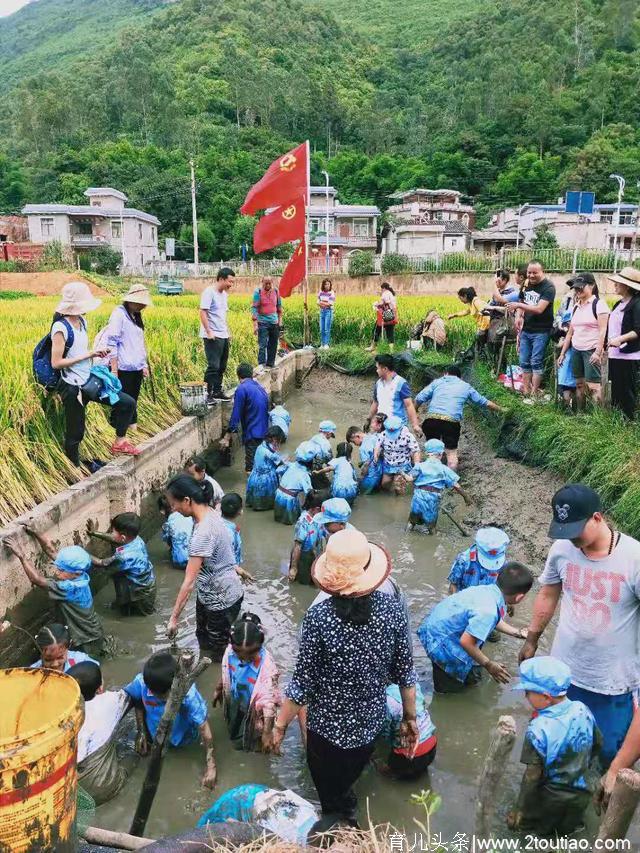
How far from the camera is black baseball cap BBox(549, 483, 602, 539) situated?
9.04 ft

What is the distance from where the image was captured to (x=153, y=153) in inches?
2379

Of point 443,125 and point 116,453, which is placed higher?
point 443,125

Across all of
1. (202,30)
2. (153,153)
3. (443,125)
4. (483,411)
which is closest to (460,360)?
(483,411)

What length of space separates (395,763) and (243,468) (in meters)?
5.89

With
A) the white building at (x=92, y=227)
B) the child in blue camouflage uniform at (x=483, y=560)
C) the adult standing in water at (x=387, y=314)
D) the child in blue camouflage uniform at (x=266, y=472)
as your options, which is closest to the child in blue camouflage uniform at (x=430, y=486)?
the child in blue camouflage uniform at (x=266, y=472)

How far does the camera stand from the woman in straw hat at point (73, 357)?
5.26 meters

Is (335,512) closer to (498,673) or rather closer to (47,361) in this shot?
(498,673)

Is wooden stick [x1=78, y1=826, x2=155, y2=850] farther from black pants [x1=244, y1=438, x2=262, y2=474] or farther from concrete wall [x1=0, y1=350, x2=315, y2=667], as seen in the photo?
black pants [x1=244, y1=438, x2=262, y2=474]

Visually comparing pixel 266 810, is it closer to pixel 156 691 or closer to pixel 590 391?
pixel 156 691

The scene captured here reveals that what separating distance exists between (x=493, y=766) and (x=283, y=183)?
11513 mm

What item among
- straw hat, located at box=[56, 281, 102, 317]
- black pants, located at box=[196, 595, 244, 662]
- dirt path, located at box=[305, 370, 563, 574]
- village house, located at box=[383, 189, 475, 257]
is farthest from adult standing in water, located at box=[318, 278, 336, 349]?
village house, located at box=[383, 189, 475, 257]

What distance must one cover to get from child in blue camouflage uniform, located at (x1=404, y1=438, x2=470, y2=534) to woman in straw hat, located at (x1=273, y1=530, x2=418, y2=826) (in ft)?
12.5

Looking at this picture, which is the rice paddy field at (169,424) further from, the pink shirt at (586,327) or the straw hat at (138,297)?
the straw hat at (138,297)

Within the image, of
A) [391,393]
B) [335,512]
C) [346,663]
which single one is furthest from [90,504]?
[391,393]
